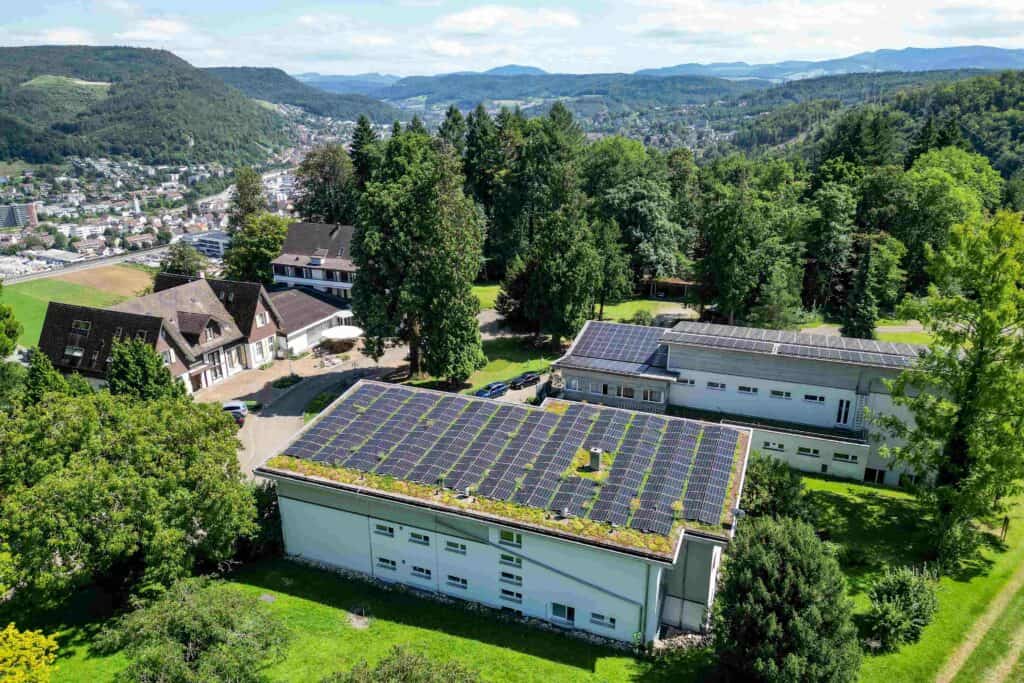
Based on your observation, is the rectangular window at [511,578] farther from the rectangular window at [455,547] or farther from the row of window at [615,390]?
the row of window at [615,390]

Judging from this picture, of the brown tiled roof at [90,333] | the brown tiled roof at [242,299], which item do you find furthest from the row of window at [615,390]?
the brown tiled roof at [90,333]

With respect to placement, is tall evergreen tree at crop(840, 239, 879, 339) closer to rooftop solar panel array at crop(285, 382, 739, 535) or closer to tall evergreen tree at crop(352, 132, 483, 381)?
rooftop solar panel array at crop(285, 382, 739, 535)

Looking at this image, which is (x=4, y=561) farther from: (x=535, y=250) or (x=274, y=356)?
(x=535, y=250)

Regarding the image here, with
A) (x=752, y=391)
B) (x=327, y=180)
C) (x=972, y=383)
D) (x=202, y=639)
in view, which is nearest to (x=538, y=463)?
(x=202, y=639)

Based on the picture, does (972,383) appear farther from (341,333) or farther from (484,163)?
(484,163)

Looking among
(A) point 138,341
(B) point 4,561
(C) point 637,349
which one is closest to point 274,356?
(A) point 138,341
